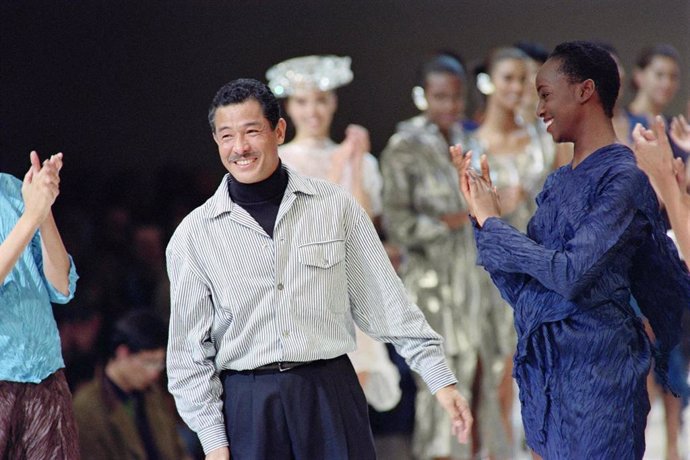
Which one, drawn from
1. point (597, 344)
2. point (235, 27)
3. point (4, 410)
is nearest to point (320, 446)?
point (597, 344)

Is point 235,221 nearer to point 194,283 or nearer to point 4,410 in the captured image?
point 194,283

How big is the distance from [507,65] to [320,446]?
3489mm

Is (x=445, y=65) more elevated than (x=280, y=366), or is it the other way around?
(x=445, y=65)

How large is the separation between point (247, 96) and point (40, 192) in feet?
2.41

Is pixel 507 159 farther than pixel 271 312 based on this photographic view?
Yes

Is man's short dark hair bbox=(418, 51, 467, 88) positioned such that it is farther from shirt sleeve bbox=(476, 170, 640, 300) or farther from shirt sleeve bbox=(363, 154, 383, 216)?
shirt sleeve bbox=(476, 170, 640, 300)

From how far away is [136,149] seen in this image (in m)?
5.84

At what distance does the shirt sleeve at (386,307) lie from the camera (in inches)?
124

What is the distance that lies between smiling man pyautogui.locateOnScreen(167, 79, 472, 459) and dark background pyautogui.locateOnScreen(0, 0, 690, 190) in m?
2.78

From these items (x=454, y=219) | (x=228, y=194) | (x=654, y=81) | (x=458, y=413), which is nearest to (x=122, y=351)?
(x=454, y=219)

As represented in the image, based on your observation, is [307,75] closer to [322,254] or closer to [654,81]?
[654,81]

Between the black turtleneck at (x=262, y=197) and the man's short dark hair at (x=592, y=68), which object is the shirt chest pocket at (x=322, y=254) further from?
the man's short dark hair at (x=592, y=68)

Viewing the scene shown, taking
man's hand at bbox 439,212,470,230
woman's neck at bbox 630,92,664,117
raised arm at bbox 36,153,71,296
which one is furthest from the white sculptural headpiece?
raised arm at bbox 36,153,71,296

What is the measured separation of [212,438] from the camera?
117 inches
